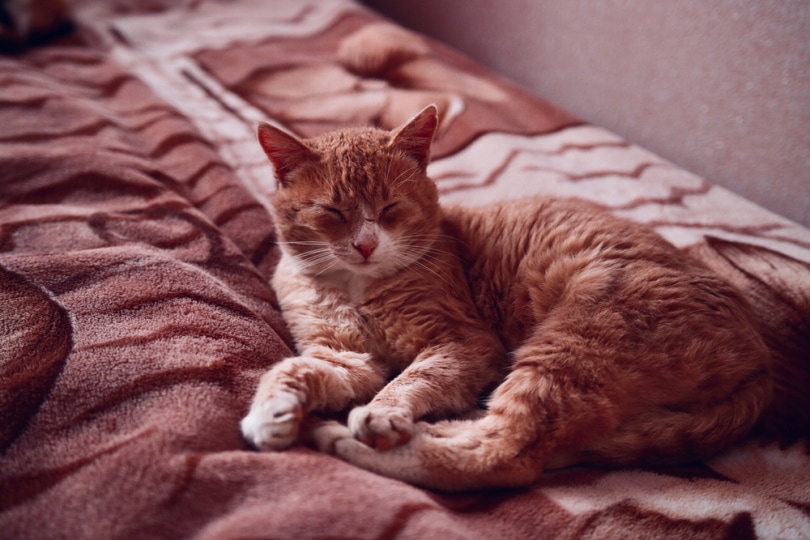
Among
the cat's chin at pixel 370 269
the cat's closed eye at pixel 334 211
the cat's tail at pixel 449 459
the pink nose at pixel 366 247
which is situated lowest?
the cat's tail at pixel 449 459

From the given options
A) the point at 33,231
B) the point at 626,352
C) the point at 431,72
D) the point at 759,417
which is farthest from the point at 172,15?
the point at 759,417

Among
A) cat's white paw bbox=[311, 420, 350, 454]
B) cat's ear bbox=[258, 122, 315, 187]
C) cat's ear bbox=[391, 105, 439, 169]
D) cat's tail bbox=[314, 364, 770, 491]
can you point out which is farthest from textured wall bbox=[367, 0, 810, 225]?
cat's white paw bbox=[311, 420, 350, 454]

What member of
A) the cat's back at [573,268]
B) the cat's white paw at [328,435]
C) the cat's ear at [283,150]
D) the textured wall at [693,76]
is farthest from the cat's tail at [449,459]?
the textured wall at [693,76]

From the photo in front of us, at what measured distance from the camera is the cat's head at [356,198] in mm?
1305

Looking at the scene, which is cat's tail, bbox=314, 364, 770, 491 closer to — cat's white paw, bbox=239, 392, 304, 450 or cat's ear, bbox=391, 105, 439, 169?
cat's white paw, bbox=239, 392, 304, 450

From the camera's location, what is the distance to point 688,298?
1.15m

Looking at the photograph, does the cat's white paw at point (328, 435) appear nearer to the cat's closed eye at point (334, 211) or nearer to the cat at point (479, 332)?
the cat at point (479, 332)

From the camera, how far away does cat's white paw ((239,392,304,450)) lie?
38.6 inches

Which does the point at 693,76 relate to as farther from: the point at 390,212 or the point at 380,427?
the point at 380,427

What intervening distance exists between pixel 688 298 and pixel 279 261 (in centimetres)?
105

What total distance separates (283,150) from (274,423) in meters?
0.67

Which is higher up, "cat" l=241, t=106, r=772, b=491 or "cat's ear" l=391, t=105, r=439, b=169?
"cat's ear" l=391, t=105, r=439, b=169

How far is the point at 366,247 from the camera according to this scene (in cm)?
128

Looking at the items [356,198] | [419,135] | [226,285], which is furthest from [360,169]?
[226,285]
